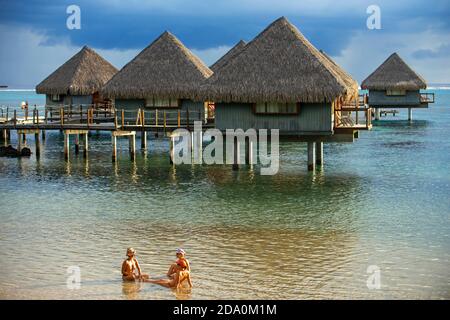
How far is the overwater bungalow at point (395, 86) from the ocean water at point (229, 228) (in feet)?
102

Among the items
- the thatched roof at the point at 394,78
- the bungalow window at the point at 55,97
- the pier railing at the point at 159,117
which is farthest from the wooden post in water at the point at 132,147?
the thatched roof at the point at 394,78

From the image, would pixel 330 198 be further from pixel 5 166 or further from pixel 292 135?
pixel 5 166

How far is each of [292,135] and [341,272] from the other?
15.0 metres

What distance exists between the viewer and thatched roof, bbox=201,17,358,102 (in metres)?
30.1

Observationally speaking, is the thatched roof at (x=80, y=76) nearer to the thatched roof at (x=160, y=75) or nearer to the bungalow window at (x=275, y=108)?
the thatched roof at (x=160, y=75)

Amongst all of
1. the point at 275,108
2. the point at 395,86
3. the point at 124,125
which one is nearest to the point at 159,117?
the point at 124,125

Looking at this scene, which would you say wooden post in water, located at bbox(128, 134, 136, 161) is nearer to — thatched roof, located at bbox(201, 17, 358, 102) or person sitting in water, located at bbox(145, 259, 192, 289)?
thatched roof, located at bbox(201, 17, 358, 102)

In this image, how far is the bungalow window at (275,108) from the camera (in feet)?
102

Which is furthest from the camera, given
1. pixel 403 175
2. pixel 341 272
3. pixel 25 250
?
pixel 403 175

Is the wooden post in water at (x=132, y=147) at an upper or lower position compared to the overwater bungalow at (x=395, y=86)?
lower

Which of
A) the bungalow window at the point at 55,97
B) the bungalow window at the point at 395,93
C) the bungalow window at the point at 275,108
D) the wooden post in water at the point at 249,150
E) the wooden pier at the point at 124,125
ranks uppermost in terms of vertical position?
the bungalow window at the point at 395,93

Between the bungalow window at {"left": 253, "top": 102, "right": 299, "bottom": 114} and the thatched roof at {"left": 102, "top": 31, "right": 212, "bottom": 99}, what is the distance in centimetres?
674

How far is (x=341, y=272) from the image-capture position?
16.5 m
